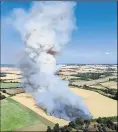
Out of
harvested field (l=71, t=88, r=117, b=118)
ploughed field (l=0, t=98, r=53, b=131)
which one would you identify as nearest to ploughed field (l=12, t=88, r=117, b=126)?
harvested field (l=71, t=88, r=117, b=118)

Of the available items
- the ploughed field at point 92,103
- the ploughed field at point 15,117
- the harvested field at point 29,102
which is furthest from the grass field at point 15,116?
the ploughed field at point 92,103

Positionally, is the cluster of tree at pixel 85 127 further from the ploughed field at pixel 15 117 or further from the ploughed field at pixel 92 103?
the ploughed field at pixel 92 103

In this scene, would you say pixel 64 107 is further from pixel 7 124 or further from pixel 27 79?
pixel 7 124

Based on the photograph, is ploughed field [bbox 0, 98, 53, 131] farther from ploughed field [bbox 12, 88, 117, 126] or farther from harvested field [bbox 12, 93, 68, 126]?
ploughed field [bbox 12, 88, 117, 126]

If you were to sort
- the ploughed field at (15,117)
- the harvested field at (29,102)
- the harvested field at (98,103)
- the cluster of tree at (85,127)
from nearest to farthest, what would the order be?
the cluster of tree at (85,127) → the ploughed field at (15,117) → the harvested field at (98,103) → the harvested field at (29,102)

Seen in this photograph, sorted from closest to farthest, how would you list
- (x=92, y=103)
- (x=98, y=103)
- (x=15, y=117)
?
(x=15, y=117), (x=98, y=103), (x=92, y=103)

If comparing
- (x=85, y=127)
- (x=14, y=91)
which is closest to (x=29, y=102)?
(x=14, y=91)

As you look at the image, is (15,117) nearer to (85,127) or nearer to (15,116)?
(15,116)
